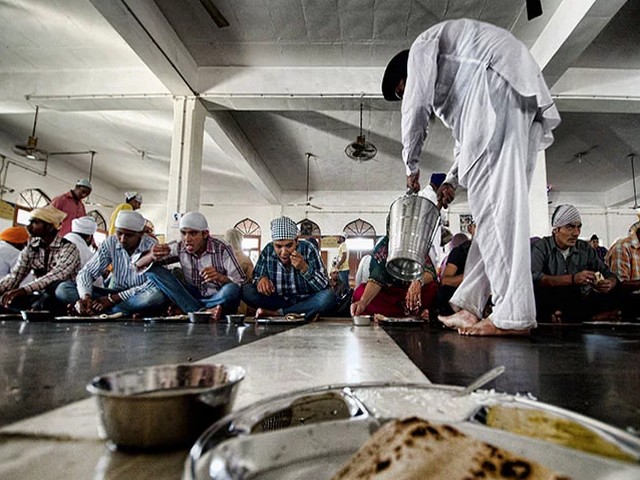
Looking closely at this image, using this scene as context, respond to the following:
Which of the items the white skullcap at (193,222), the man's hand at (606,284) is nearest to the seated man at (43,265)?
the white skullcap at (193,222)

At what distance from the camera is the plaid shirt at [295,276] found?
2996 mm

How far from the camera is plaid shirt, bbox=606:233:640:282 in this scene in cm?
328

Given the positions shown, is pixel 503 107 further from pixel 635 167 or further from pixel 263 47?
pixel 635 167

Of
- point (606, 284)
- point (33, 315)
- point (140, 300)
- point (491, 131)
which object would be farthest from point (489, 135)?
point (33, 315)

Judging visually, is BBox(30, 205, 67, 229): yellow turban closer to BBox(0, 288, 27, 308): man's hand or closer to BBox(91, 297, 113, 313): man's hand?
BBox(0, 288, 27, 308): man's hand

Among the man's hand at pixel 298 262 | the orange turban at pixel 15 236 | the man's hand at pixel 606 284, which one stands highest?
the orange turban at pixel 15 236

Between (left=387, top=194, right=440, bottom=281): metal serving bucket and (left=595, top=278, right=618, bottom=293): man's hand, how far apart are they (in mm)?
1775

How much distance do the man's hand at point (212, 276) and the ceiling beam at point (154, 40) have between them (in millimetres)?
1996

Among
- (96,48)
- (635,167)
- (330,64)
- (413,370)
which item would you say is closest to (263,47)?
(330,64)

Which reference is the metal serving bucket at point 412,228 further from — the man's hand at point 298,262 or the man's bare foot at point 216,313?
the man's bare foot at point 216,313

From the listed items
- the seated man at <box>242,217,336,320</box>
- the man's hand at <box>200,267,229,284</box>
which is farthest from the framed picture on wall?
the man's hand at <box>200,267,229,284</box>

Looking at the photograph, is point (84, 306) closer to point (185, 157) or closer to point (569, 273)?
point (185, 157)

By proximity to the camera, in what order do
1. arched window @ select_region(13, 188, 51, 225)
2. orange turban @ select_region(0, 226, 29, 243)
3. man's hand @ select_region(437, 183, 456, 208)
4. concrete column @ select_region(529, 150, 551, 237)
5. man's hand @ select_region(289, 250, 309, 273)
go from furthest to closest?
arched window @ select_region(13, 188, 51, 225) < concrete column @ select_region(529, 150, 551, 237) < orange turban @ select_region(0, 226, 29, 243) < man's hand @ select_region(289, 250, 309, 273) < man's hand @ select_region(437, 183, 456, 208)

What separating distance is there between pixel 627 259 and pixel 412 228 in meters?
2.90
